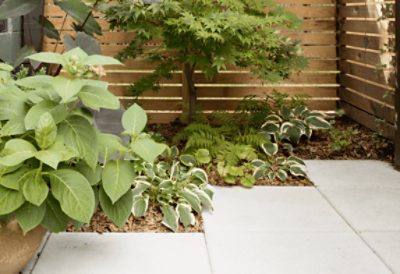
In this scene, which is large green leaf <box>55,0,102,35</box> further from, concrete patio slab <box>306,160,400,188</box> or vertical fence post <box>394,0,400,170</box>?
vertical fence post <box>394,0,400,170</box>

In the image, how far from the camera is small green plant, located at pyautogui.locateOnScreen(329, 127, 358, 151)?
13.3 feet

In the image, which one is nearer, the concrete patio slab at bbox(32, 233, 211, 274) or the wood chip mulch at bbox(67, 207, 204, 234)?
A: the concrete patio slab at bbox(32, 233, 211, 274)

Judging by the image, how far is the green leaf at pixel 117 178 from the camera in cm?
215

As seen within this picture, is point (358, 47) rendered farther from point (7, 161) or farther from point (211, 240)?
point (7, 161)

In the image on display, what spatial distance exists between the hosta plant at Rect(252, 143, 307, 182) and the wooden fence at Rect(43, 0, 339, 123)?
105cm

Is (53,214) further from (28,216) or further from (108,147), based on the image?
(108,147)

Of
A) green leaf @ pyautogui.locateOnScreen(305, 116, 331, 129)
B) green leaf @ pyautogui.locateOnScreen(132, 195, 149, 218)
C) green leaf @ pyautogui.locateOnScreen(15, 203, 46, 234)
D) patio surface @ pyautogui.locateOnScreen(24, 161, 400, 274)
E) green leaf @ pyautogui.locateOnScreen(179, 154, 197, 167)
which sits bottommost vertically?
patio surface @ pyautogui.locateOnScreen(24, 161, 400, 274)

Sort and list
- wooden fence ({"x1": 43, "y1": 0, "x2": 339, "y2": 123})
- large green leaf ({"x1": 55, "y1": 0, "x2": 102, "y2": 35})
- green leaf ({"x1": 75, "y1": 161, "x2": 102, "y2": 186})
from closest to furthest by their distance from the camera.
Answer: green leaf ({"x1": 75, "y1": 161, "x2": 102, "y2": 186})
large green leaf ({"x1": 55, "y1": 0, "x2": 102, "y2": 35})
wooden fence ({"x1": 43, "y1": 0, "x2": 339, "y2": 123})

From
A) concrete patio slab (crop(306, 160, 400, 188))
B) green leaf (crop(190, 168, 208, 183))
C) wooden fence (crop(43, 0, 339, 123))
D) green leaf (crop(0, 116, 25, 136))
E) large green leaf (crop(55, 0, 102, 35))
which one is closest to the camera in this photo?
green leaf (crop(0, 116, 25, 136))

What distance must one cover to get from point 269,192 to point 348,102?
1890mm

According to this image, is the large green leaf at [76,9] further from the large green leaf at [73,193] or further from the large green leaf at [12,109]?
the large green leaf at [73,193]

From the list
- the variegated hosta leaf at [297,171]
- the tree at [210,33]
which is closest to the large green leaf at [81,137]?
the tree at [210,33]

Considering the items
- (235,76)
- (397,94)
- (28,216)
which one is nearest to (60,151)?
(28,216)

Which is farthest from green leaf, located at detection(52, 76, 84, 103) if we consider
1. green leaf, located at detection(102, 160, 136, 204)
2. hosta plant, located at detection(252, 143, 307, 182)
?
hosta plant, located at detection(252, 143, 307, 182)
